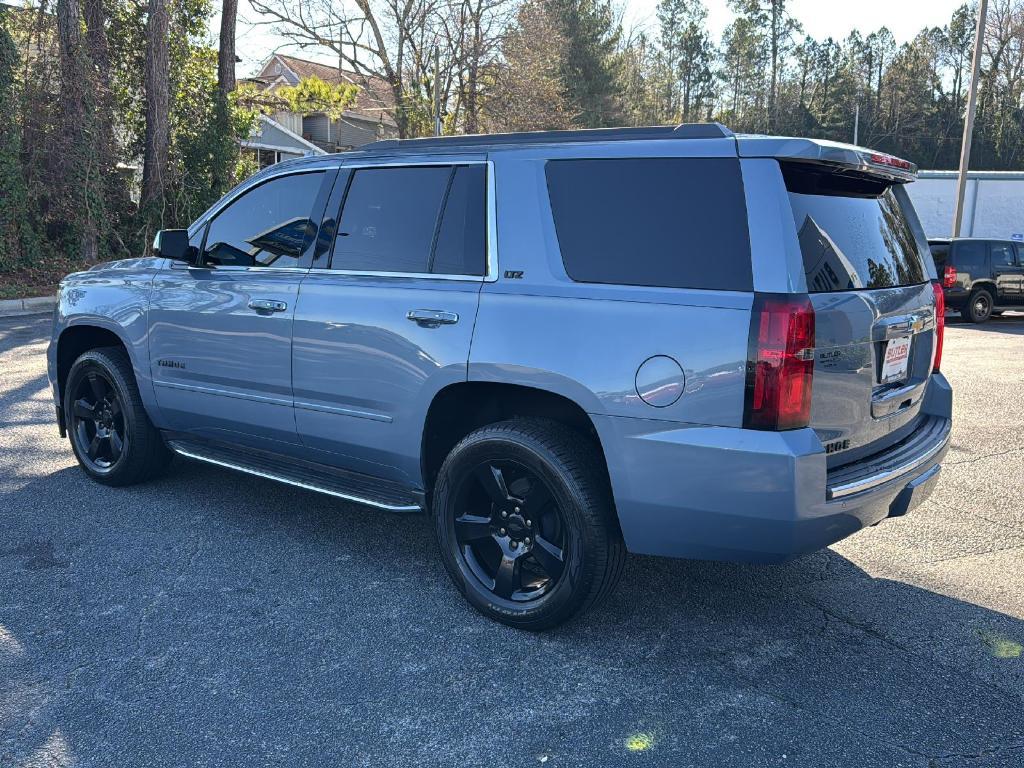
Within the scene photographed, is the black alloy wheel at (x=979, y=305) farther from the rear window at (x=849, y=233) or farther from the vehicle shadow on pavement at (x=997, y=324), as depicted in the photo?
the rear window at (x=849, y=233)

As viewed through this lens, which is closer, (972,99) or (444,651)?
(444,651)

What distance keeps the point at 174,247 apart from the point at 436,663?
110 inches

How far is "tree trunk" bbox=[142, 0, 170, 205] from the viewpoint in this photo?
1814cm

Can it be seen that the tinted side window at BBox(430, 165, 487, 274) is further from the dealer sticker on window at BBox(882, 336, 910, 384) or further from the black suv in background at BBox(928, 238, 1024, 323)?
the black suv in background at BBox(928, 238, 1024, 323)

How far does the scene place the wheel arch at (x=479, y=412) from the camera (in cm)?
349

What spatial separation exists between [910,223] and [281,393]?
302 cm

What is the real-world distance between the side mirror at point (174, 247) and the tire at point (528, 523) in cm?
213

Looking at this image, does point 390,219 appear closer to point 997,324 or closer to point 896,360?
point 896,360

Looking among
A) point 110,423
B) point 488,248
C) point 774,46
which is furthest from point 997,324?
point 774,46

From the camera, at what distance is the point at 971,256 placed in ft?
53.6

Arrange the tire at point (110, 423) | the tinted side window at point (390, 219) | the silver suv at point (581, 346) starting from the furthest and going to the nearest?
the tire at point (110, 423) < the tinted side window at point (390, 219) < the silver suv at point (581, 346)

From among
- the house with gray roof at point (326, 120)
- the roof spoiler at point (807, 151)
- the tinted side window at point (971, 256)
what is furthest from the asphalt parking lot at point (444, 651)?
the house with gray roof at point (326, 120)

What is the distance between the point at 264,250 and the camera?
14.8ft

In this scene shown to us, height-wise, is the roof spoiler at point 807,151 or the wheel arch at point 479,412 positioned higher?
the roof spoiler at point 807,151
